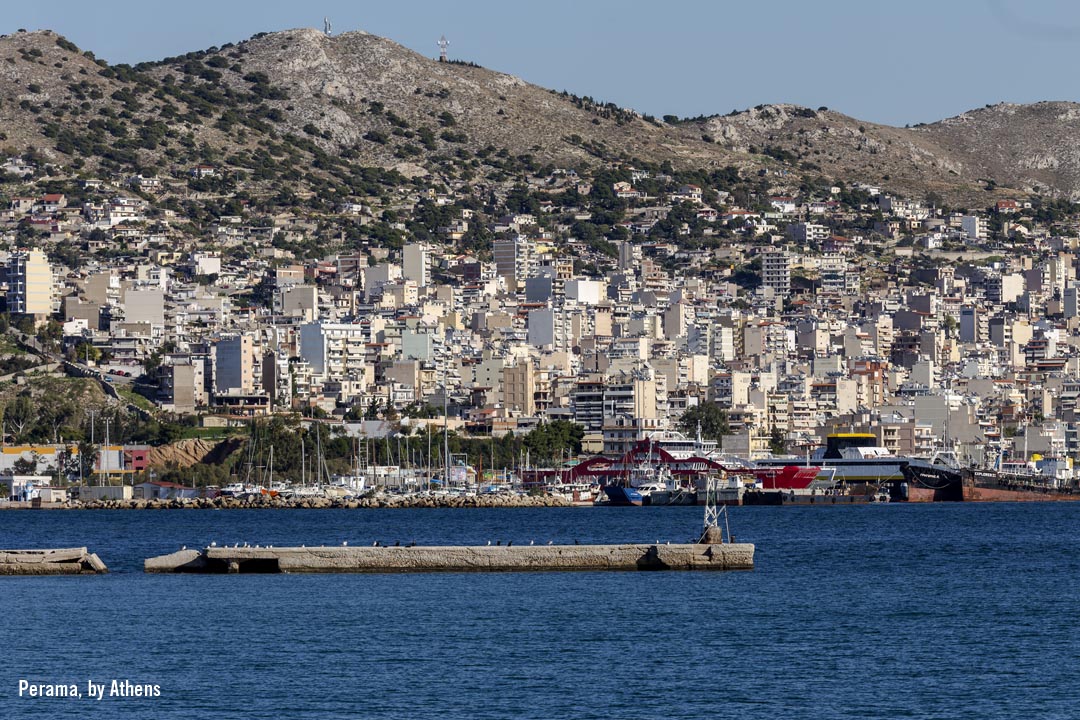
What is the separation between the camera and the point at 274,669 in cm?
3803

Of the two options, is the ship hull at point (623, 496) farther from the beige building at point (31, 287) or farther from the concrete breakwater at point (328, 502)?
the beige building at point (31, 287)

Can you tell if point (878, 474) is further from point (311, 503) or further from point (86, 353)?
point (86, 353)

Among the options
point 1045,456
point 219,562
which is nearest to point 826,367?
point 1045,456

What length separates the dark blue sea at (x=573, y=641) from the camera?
3450 centimetres

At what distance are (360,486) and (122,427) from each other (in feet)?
70.3

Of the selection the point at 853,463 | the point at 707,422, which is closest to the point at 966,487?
the point at 853,463

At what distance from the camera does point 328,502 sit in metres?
119

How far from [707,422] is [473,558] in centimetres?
10003

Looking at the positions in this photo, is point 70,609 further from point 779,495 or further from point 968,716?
point 779,495

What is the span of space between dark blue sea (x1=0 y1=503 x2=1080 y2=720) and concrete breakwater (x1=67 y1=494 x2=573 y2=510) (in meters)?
51.8

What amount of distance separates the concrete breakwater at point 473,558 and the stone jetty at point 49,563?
296cm

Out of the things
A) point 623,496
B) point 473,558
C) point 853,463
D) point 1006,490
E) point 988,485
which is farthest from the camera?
point 853,463

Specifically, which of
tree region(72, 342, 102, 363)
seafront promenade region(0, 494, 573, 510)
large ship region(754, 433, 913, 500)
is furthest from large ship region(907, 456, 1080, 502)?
tree region(72, 342, 102, 363)

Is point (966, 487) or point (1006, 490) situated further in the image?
point (1006, 490)
